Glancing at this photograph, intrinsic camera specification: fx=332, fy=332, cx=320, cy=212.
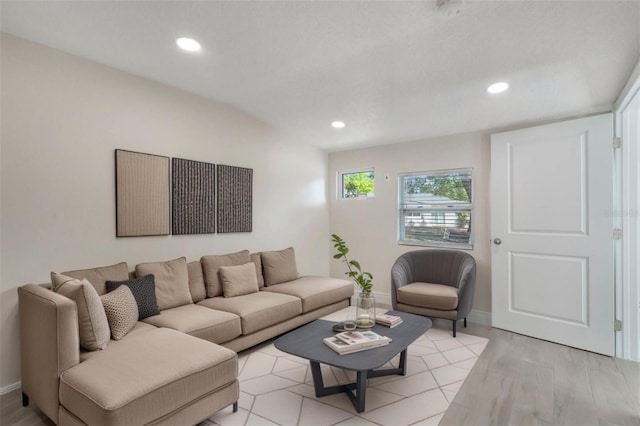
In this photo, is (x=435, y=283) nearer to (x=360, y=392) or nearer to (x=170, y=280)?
(x=360, y=392)

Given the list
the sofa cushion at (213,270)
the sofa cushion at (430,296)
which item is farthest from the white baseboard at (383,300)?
the sofa cushion at (213,270)

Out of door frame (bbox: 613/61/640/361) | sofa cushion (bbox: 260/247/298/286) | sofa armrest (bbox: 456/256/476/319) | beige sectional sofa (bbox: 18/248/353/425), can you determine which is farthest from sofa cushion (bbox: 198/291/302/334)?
door frame (bbox: 613/61/640/361)

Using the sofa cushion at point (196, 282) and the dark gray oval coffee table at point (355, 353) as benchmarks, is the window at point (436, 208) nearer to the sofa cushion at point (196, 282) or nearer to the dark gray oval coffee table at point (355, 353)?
the dark gray oval coffee table at point (355, 353)

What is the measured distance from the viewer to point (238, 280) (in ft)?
10.7

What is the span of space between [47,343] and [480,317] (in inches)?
155

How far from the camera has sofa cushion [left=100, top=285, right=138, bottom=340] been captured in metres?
2.12

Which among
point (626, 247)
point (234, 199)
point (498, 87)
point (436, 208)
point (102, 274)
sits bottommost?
point (102, 274)

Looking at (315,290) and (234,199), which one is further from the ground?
(234,199)

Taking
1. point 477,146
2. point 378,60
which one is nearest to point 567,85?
point 477,146

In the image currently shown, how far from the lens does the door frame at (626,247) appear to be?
2.76 meters

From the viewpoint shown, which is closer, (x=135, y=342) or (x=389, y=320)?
(x=135, y=342)

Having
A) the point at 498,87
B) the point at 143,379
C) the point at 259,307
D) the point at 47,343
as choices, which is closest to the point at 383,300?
the point at 259,307

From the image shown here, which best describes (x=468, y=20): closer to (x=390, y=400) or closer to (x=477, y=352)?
(x=390, y=400)

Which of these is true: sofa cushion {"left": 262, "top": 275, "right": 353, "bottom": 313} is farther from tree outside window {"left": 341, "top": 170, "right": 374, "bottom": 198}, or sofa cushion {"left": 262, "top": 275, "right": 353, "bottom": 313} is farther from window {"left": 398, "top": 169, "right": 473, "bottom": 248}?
tree outside window {"left": 341, "top": 170, "right": 374, "bottom": 198}
